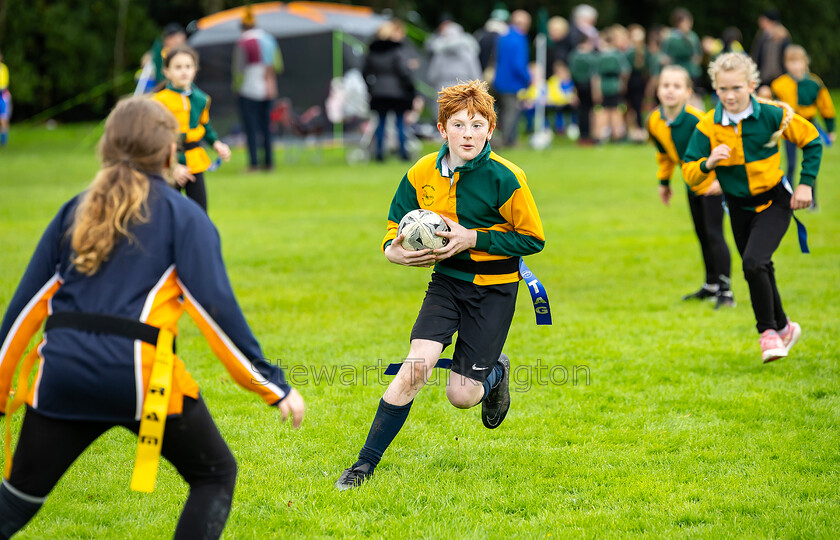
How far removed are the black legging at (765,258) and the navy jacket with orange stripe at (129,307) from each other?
3.88 metres

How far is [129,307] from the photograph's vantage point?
2955mm

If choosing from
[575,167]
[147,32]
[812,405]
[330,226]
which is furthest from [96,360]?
[147,32]

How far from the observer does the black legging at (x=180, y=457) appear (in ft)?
9.72

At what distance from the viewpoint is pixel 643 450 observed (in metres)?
4.83

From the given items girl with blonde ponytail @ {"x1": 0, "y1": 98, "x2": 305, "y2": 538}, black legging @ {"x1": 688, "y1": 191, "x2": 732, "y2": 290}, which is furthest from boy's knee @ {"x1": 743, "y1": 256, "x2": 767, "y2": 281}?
Result: girl with blonde ponytail @ {"x1": 0, "y1": 98, "x2": 305, "y2": 538}

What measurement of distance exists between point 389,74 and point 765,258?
12278mm

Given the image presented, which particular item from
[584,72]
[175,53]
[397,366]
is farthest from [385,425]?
[584,72]

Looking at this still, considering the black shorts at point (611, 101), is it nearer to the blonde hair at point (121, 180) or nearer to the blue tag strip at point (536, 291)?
the blue tag strip at point (536, 291)

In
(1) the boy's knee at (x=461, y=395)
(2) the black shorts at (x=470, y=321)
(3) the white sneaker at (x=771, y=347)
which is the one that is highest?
(2) the black shorts at (x=470, y=321)

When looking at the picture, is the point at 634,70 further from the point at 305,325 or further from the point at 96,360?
the point at 96,360

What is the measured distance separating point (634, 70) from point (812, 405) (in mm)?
17485

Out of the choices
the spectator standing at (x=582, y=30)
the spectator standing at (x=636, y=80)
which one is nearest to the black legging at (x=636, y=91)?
the spectator standing at (x=636, y=80)

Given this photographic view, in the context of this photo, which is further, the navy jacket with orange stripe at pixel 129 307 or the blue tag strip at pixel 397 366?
the blue tag strip at pixel 397 366

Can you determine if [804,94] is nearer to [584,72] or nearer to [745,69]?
[745,69]
